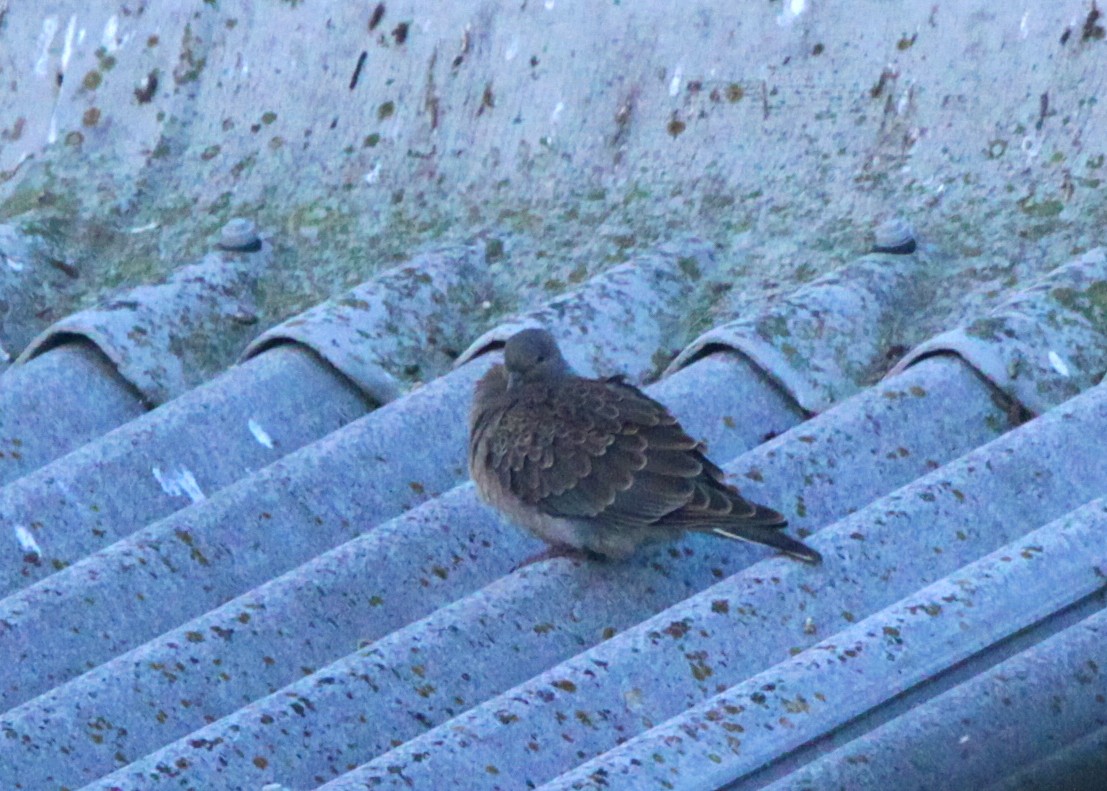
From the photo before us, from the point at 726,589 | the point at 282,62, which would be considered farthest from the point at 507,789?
the point at 282,62

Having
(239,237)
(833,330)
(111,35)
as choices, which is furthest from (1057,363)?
(111,35)

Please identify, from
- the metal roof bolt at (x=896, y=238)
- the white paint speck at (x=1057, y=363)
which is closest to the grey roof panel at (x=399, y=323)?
the metal roof bolt at (x=896, y=238)

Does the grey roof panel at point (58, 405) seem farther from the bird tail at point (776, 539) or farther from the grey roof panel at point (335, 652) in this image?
the bird tail at point (776, 539)

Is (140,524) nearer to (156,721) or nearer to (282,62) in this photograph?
(156,721)

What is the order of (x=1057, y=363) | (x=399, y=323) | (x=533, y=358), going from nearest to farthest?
(x=1057, y=363)
(x=533, y=358)
(x=399, y=323)

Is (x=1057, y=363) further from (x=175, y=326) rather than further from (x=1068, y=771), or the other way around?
(x=175, y=326)

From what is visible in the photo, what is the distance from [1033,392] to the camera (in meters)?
3.63

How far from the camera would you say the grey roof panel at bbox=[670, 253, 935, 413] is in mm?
3873

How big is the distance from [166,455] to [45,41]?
222cm

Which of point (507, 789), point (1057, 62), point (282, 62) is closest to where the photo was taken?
point (507, 789)

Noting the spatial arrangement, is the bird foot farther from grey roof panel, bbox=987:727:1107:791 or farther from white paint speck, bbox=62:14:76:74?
white paint speck, bbox=62:14:76:74

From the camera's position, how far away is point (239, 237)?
16.0 feet

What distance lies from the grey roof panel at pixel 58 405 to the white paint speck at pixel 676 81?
59.7 inches

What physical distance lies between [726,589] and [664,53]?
78.8 inches
